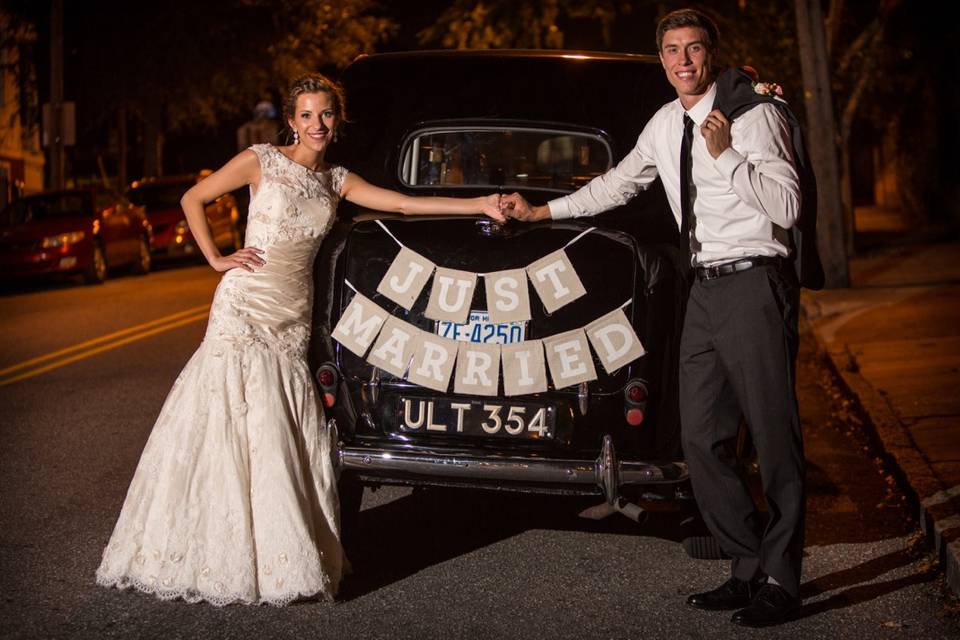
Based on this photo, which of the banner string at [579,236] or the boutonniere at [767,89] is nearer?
the boutonniere at [767,89]

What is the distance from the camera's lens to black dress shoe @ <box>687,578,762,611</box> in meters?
5.03

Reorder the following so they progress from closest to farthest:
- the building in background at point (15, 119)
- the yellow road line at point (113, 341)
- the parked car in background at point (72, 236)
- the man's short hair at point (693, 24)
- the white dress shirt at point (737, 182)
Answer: the white dress shirt at point (737, 182), the man's short hair at point (693, 24), the yellow road line at point (113, 341), the parked car in background at point (72, 236), the building in background at point (15, 119)

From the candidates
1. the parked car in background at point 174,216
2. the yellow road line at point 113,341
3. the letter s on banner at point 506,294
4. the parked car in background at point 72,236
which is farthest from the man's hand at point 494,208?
the parked car in background at point 174,216

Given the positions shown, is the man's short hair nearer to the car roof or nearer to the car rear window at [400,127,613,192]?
the car roof

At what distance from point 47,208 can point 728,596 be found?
1861cm

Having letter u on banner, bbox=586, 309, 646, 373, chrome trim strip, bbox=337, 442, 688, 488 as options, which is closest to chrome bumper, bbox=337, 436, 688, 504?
chrome trim strip, bbox=337, 442, 688, 488

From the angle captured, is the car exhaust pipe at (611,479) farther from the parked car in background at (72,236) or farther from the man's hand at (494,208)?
the parked car in background at (72,236)

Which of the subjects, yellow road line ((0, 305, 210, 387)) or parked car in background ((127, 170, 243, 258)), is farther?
parked car in background ((127, 170, 243, 258))

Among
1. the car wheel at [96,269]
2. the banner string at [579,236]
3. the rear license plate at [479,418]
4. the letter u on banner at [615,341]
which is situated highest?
the car wheel at [96,269]

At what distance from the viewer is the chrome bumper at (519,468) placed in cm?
524

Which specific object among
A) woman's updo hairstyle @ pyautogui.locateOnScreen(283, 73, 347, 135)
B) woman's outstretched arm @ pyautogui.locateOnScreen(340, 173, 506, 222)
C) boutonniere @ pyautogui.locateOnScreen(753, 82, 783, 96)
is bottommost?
woman's outstretched arm @ pyautogui.locateOnScreen(340, 173, 506, 222)

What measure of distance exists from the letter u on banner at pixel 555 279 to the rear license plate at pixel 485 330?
0.53ft

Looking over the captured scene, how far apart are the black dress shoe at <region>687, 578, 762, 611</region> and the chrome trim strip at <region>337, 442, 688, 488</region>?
46cm

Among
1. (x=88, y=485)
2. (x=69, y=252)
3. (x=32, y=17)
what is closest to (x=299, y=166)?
(x=88, y=485)
